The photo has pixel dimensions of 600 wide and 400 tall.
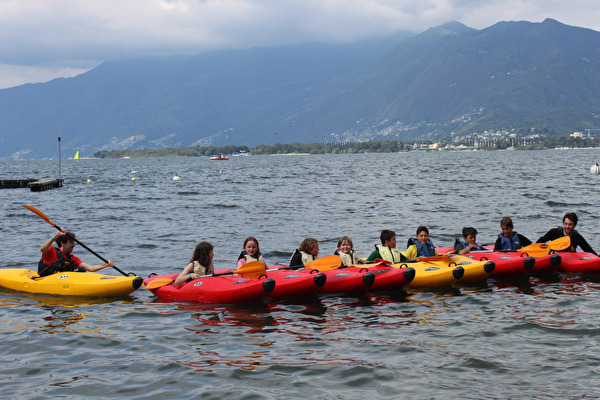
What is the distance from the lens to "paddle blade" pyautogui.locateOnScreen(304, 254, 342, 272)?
1324cm

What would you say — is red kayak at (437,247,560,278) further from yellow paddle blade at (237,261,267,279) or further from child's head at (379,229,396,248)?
yellow paddle blade at (237,261,267,279)

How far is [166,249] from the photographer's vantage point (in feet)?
68.6

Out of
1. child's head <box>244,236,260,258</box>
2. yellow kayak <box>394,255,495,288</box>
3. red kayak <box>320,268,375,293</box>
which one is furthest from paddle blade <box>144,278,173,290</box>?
yellow kayak <box>394,255,495,288</box>

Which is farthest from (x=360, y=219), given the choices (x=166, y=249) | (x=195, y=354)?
(x=195, y=354)

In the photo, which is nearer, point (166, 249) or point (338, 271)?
point (338, 271)

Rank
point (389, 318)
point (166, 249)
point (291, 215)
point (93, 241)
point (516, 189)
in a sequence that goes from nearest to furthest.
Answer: point (389, 318) < point (166, 249) < point (93, 241) < point (291, 215) < point (516, 189)

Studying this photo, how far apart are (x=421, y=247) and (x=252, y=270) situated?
180 inches

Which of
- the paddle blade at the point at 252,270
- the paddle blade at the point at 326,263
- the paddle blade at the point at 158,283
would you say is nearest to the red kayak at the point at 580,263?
the paddle blade at the point at 326,263

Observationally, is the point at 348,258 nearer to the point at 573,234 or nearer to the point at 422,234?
the point at 422,234

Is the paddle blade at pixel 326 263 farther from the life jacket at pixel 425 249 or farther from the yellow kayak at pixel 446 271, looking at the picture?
the life jacket at pixel 425 249

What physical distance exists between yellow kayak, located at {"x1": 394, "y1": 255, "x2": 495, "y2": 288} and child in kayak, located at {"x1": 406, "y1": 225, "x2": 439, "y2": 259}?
504 millimetres

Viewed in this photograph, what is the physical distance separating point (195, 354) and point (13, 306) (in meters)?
5.64

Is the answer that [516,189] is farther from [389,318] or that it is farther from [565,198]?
[389,318]

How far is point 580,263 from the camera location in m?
14.4
